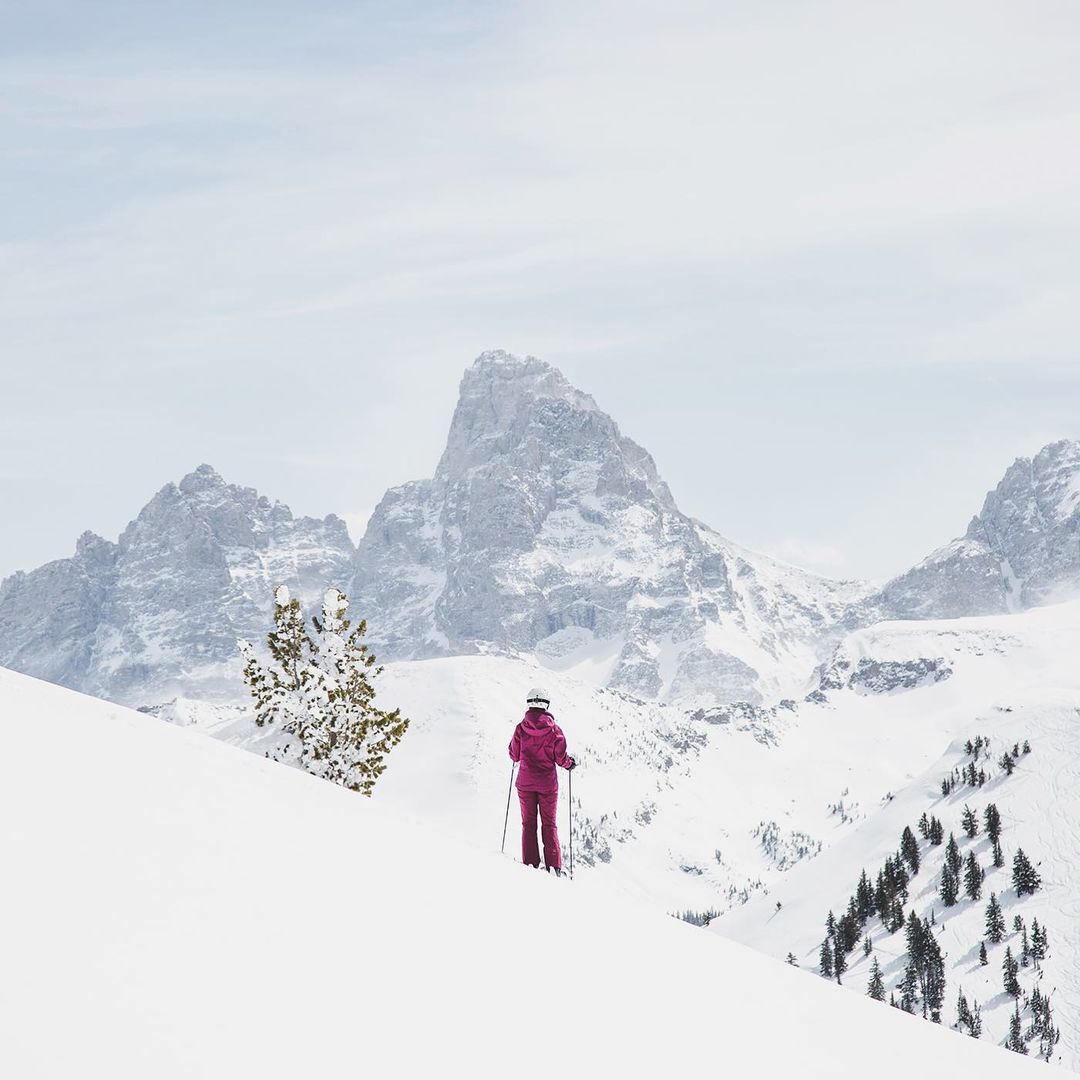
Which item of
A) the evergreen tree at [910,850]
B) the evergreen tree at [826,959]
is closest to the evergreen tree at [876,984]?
the evergreen tree at [826,959]

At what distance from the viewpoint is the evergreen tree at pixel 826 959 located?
499 feet

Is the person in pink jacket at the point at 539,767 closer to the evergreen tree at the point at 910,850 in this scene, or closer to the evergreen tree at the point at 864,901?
the evergreen tree at the point at 864,901

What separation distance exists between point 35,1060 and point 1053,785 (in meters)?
190

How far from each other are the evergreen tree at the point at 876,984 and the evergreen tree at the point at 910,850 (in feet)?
94.0

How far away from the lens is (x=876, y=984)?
137250 millimetres

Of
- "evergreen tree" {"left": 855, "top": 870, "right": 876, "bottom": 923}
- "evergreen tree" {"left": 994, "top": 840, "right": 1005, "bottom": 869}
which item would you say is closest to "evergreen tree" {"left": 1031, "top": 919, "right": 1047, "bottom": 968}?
"evergreen tree" {"left": 994, "top": 840, "right": 1005, "bottom": 869}

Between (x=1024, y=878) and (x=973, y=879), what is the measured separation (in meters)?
7.32

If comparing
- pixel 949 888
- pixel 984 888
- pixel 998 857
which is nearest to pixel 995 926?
pixel 984 888

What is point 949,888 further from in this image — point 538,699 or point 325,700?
point 538,699

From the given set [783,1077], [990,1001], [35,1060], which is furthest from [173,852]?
[990,1001]

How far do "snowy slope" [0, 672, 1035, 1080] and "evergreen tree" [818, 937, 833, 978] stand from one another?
14857 centimetres

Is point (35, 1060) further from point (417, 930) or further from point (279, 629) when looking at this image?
point (279, 629)

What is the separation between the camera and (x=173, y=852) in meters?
9.79

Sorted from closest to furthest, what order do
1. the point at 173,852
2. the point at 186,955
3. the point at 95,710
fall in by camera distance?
the point at 186,955, the point at 173,852, the point at 95,710
